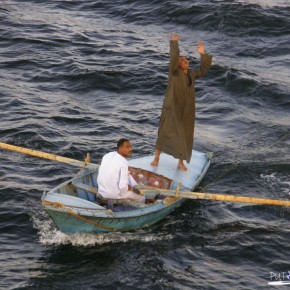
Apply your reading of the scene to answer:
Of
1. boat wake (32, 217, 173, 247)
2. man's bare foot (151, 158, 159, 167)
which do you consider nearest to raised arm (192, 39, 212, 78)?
man's bare foot (151, 158, 159, 167)

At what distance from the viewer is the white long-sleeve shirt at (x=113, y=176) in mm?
12086

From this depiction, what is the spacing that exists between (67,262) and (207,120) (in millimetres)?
7370

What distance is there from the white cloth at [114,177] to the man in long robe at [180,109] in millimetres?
1739

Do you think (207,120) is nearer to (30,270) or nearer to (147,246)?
(147,246)

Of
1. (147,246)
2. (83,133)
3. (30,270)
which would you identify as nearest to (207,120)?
(83,133)

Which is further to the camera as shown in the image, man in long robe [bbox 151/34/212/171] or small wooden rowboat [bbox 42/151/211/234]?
man in long robe [bbox 151/34/212/171]

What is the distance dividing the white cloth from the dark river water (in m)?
0.78

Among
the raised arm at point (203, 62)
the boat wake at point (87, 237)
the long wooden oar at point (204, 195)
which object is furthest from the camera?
the raised arm at point (203, 62)

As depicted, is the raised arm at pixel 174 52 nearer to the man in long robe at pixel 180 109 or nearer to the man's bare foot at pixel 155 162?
the man in long robe at pixel 180 109

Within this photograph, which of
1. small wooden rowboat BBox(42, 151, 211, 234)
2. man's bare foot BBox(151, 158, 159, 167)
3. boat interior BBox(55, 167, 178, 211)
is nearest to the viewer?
small wooden rowboat BBox(42, 151, 211, 234)

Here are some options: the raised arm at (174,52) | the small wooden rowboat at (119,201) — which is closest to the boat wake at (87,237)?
the small wooden rowboat at (119,201)

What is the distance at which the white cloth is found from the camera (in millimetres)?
12086

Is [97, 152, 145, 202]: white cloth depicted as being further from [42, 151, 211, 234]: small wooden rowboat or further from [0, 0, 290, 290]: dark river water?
[0, 0, 290, 290]: dark river water

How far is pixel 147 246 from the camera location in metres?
12.6
